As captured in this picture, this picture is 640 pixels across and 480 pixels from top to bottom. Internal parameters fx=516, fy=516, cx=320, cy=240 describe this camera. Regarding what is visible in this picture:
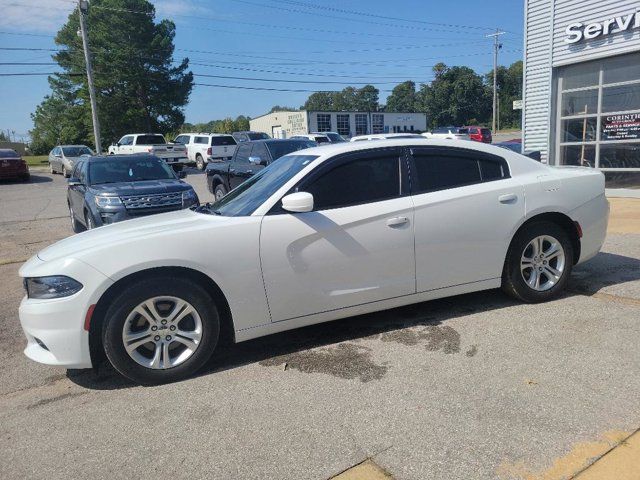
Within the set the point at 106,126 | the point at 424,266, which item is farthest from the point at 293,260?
the point at 106,126

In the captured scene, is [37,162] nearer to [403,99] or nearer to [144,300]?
[144,300]

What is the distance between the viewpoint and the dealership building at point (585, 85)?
11031 millimetres

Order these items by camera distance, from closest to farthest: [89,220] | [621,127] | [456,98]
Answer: [89,220], [621,127], [456,98]

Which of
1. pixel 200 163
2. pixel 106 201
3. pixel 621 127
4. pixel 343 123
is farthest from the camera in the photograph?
pixel 343 123

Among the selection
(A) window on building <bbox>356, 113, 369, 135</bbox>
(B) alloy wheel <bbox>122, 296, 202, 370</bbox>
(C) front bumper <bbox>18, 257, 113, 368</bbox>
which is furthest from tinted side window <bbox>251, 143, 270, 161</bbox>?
(A) window on building <bbox>356, 113, 369, 135</bbox>

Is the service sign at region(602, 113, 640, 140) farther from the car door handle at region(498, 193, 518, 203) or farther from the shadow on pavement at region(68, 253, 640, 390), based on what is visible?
the car door handle at region(498, 193, 518, 203)

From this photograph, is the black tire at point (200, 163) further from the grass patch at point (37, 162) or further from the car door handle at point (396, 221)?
the car door handle at point (396, 221)

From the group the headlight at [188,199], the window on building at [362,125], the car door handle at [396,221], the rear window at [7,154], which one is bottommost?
the headlight at [188,199]

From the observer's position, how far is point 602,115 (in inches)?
461

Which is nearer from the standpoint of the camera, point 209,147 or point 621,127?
point 621,127

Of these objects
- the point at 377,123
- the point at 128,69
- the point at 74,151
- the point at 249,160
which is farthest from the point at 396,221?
the point at 377,123

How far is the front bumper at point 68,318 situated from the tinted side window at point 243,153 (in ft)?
26.6

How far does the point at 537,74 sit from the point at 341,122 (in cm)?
5209

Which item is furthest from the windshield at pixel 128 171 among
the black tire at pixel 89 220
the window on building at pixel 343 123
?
the window on building at pixel 343 123
